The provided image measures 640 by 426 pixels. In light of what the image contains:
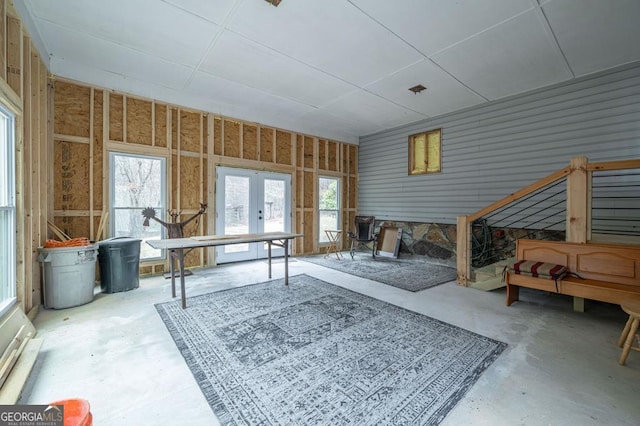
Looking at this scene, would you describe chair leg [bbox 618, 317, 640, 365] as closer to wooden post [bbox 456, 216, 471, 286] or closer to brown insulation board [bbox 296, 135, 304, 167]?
wooden post [bbox 456, 216, 471, 286]

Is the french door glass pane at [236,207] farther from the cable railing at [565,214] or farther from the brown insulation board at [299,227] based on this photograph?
the cable railing at [565,214]

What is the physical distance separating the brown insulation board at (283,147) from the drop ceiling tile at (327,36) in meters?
2.57

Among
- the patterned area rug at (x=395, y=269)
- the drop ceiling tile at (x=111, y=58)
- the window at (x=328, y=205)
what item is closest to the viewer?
the drop ceiling tile at (x=111, y=58)

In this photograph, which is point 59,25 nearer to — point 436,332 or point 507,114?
point 436,332

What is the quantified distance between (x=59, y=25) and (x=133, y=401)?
14.0 ft

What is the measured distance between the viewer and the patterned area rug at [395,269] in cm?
462

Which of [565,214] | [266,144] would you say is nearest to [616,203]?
[565,214]

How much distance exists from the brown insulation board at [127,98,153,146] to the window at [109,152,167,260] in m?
0.31

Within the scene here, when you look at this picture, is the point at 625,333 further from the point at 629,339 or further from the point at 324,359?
the point at 324,359

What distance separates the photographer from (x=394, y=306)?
347cm

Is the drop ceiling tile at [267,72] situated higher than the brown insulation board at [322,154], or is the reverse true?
the drop ceiling tile at [267,72]

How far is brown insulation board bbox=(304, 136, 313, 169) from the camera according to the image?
23.1ft

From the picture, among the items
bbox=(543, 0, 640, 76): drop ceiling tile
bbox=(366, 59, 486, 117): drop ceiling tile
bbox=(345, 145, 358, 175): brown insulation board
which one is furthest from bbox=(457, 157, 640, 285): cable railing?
bbox=(345, 145, 358, 175): brown insulation board

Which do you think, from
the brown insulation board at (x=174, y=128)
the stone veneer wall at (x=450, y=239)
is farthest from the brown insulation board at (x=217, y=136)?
the stone veneer wall at (x=450, y=239)
